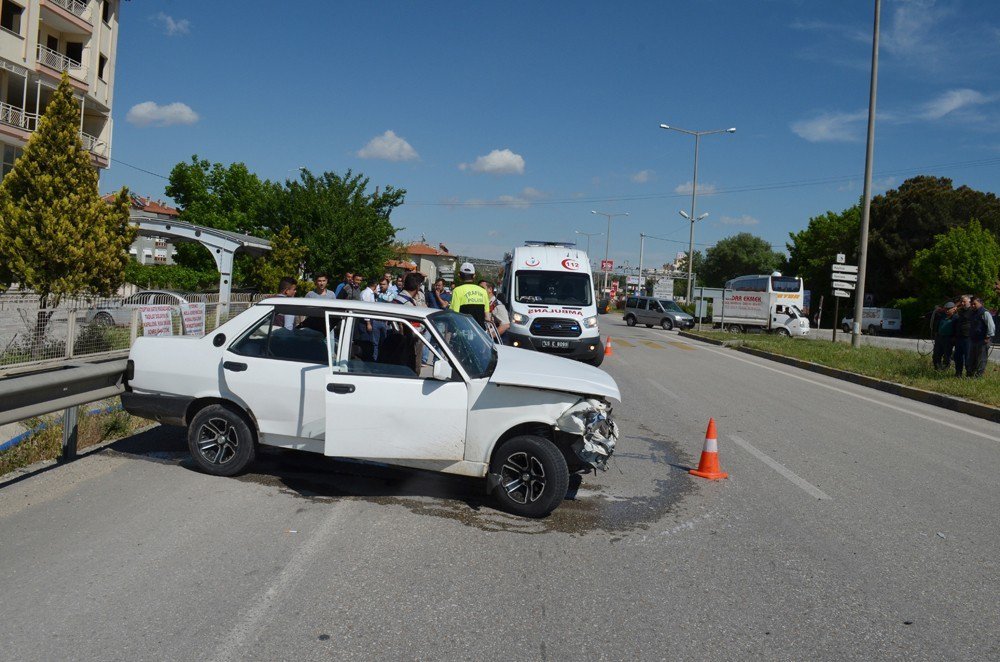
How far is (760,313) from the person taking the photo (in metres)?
43.2

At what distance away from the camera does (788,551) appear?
17.0 feet

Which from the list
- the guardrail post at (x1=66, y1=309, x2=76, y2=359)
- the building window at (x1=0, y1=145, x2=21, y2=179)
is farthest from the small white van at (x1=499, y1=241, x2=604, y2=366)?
the building window at (x1=0, y1=145, x2=21, y2=179)

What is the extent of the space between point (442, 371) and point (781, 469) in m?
3.75

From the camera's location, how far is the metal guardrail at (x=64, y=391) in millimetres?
6000

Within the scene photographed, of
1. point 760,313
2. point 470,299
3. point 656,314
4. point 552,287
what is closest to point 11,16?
point 552,287

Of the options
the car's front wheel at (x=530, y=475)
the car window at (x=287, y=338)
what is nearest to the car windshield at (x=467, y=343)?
the car's front wheel at (x=530, y=475)

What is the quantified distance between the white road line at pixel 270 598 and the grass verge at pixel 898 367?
11.8 metres

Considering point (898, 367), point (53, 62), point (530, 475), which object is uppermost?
point (53, 62)

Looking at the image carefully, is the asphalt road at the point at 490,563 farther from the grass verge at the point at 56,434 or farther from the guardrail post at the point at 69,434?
the grass verge at the point at 56,434

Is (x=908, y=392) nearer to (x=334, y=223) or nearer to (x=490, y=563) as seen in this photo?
(x=490, y=563)

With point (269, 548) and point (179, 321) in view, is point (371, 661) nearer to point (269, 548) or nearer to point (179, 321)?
point (269, 548)

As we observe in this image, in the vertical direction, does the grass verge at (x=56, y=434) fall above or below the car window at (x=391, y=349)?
below

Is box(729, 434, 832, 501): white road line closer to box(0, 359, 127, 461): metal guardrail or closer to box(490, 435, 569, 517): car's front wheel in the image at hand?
box(490, 435, 569, 517): car's front wheel

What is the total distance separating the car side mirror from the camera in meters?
5.84
